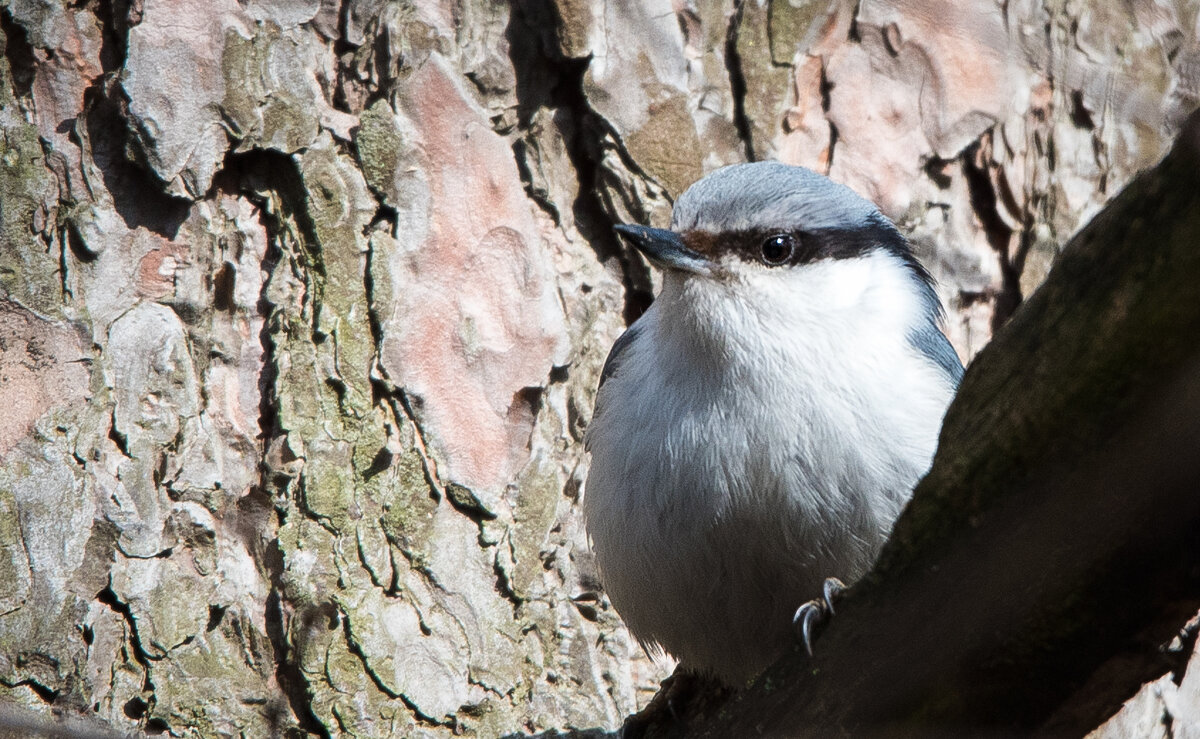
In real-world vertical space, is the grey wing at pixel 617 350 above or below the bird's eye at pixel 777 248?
below

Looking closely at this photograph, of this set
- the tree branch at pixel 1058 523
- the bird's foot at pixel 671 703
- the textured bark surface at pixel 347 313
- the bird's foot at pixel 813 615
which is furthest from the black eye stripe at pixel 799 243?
the bird's foot at pixel 671 703

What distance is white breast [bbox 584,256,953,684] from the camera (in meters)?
1.93

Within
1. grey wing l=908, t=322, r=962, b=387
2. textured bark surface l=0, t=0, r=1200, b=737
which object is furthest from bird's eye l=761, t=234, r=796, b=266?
textured bark surface l=0, t=0, r=1200, b=737

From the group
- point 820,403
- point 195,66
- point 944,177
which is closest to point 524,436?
point 820,403

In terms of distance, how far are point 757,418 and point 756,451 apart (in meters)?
0.06

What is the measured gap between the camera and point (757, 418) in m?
1.99

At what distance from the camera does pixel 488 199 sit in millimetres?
2480

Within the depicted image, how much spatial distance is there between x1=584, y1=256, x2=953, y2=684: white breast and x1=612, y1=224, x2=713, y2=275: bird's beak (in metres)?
0.04

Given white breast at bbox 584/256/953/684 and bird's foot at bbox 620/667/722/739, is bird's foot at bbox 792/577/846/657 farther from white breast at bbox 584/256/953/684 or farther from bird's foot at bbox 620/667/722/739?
bird's foot at bbox 620/667/722/739

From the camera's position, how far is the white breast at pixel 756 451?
1934mm

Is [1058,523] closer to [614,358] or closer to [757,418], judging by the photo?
[757,418]

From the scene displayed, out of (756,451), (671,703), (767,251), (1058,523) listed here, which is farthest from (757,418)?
(1058,523)

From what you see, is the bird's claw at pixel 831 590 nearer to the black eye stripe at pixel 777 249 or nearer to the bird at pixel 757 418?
the bird at pixel 757 418

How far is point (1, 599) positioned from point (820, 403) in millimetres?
1520
